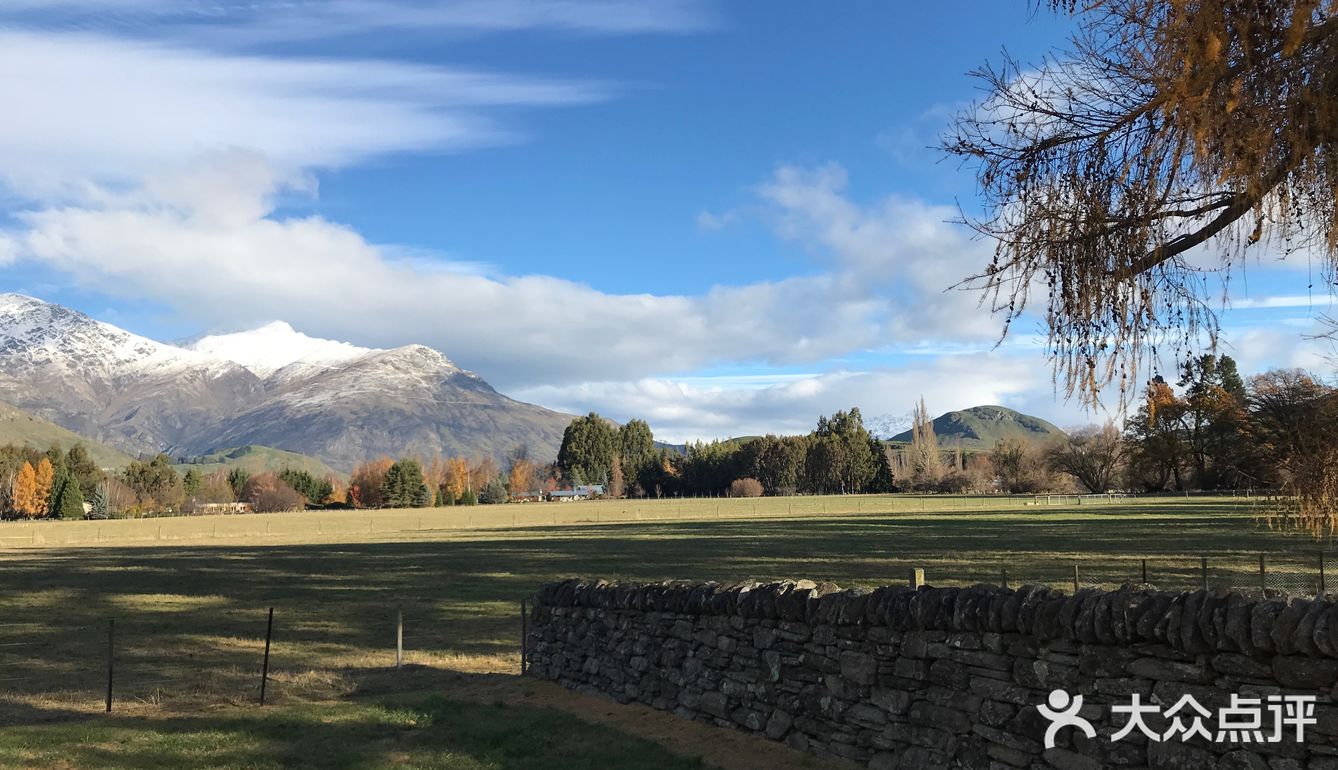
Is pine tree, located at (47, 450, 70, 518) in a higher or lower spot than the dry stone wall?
higher

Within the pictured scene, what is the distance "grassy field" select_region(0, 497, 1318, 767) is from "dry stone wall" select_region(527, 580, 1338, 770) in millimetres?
2515

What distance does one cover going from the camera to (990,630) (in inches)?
283

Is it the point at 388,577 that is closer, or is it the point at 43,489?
the point at 388,577

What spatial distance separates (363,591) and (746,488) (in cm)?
13687

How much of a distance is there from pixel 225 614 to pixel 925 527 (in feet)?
130

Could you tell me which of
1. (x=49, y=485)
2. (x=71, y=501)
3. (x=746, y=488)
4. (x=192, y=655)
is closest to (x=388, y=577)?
(x=192, y=655)

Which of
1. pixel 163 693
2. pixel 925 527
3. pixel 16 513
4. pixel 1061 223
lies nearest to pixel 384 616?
pixel 163 693

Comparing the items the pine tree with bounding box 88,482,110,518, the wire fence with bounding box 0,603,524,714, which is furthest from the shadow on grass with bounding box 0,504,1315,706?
the pine tree with bounding box 88,482,110,518

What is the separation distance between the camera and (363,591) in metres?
30.0

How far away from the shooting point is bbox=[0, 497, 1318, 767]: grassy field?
13445mm

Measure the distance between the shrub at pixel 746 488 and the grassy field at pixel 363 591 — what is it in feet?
341

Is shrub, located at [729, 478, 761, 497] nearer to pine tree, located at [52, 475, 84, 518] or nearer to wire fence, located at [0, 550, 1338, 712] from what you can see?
pine tree, located at [52, 475, 84, 518]

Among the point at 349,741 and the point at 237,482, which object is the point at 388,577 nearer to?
the point at 349,741

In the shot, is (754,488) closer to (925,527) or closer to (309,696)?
(925,527)
